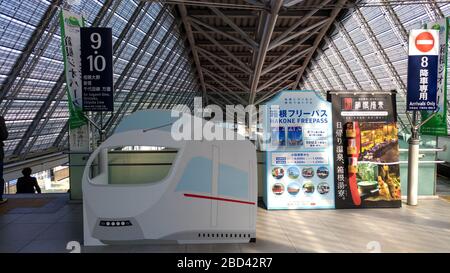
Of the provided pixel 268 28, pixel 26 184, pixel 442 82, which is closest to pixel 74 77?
pixel 26 184

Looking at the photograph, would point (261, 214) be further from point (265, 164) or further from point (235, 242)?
point (235, 242)

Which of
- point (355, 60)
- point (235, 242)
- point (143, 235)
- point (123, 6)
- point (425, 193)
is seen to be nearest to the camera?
point (143, 235)

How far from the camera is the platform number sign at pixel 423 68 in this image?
6996 millimetres

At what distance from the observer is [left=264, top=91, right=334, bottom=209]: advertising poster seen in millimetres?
6891

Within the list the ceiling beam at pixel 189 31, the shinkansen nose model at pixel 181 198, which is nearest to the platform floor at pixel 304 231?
the shinkansen nose model at pixel 181 198

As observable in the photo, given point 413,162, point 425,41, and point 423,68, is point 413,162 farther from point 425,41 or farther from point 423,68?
point 425,41

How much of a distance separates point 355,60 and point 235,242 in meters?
18.8

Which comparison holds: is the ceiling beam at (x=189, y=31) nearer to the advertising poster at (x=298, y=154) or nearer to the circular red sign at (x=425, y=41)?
the advertising poster at (x=298, y=154)

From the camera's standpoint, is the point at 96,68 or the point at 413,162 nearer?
the point at 413,162

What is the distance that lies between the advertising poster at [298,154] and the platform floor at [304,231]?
0.94 ft

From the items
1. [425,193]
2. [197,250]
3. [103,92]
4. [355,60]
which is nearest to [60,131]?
[103,92]

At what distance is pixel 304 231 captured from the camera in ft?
19.0

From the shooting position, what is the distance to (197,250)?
5004 millimetres

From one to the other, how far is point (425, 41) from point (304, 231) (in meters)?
4.41
